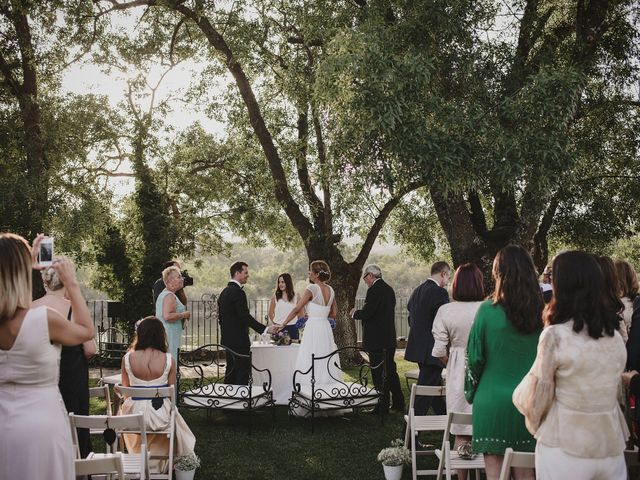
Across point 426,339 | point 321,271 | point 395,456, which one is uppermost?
point 321,271

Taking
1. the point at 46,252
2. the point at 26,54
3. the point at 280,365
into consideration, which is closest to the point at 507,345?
the point at 46,252

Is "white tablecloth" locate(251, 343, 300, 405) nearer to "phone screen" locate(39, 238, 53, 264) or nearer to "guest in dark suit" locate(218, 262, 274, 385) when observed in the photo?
"guest in dark suit" locate(218, 262, 274, 385)

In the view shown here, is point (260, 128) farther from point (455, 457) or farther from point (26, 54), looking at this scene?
point (455, 457)

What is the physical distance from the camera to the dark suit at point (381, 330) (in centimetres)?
1015

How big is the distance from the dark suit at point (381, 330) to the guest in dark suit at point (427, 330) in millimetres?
1438

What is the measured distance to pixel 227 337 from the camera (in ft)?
34.2

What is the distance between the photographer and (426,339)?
839cm

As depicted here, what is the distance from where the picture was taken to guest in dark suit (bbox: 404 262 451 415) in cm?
832

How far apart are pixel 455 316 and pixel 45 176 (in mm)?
11482

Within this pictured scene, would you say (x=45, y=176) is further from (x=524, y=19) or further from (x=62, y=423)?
(x=62, y=423)

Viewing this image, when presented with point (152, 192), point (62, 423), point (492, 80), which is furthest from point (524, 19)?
point (62, 423)

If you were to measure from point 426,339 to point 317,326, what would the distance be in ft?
8.18

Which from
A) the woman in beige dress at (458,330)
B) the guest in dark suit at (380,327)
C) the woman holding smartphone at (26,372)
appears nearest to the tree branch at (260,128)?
the guest in dark suit at (380,327)

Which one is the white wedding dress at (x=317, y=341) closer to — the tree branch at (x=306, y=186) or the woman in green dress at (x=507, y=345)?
the woman in green dress at (x=507, y=345)
